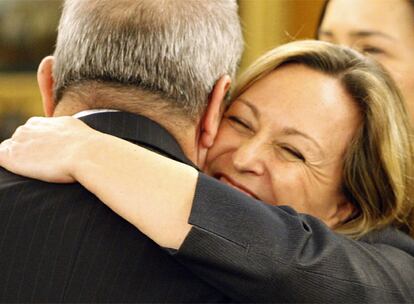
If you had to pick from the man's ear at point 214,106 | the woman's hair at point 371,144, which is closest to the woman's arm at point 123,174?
the man's ear at point 214,106

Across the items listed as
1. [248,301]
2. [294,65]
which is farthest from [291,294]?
[294,65]

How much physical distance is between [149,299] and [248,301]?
17 centimetres

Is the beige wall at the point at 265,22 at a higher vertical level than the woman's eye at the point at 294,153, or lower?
lower

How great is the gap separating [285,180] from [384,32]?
891mm

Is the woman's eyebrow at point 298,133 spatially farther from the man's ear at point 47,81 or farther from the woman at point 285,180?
the man's ear at point 47,81

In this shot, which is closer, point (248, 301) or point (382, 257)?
point (248, 301)

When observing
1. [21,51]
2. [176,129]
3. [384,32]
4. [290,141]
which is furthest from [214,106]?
[21,51]

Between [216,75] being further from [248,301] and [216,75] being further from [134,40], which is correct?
[248,301]

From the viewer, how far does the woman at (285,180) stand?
1.42 m

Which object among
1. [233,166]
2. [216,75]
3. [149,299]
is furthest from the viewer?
[233,166]

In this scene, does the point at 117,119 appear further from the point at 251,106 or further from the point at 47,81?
the point at 251,106

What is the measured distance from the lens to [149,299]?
141 centimetres

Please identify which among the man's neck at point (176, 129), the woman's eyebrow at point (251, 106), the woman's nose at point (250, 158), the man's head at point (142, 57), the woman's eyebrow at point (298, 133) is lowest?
the woman's nose at point (250, 158)

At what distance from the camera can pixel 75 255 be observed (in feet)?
4.62
